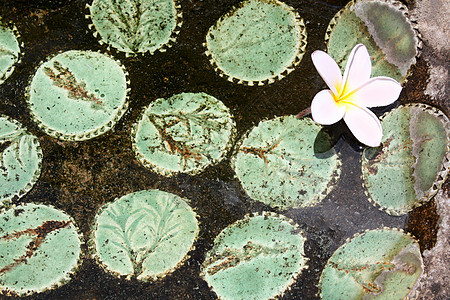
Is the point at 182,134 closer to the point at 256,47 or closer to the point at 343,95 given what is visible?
the point at 256,47

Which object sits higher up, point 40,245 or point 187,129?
point 187,129

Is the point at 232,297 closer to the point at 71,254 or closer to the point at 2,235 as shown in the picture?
the point at 71,254

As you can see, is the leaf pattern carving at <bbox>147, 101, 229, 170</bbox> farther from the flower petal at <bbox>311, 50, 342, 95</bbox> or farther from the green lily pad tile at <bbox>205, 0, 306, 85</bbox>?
the flower petal at <bbox>311, 50, 342, 95</bbox>

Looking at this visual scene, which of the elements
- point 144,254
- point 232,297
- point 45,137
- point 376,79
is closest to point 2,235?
point 45,137

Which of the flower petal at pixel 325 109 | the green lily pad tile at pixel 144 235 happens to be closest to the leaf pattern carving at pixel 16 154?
the green lily pad tile at pixel 144 235

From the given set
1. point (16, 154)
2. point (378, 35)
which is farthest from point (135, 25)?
point (378, 35)

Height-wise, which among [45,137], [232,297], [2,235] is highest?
[45,137]
